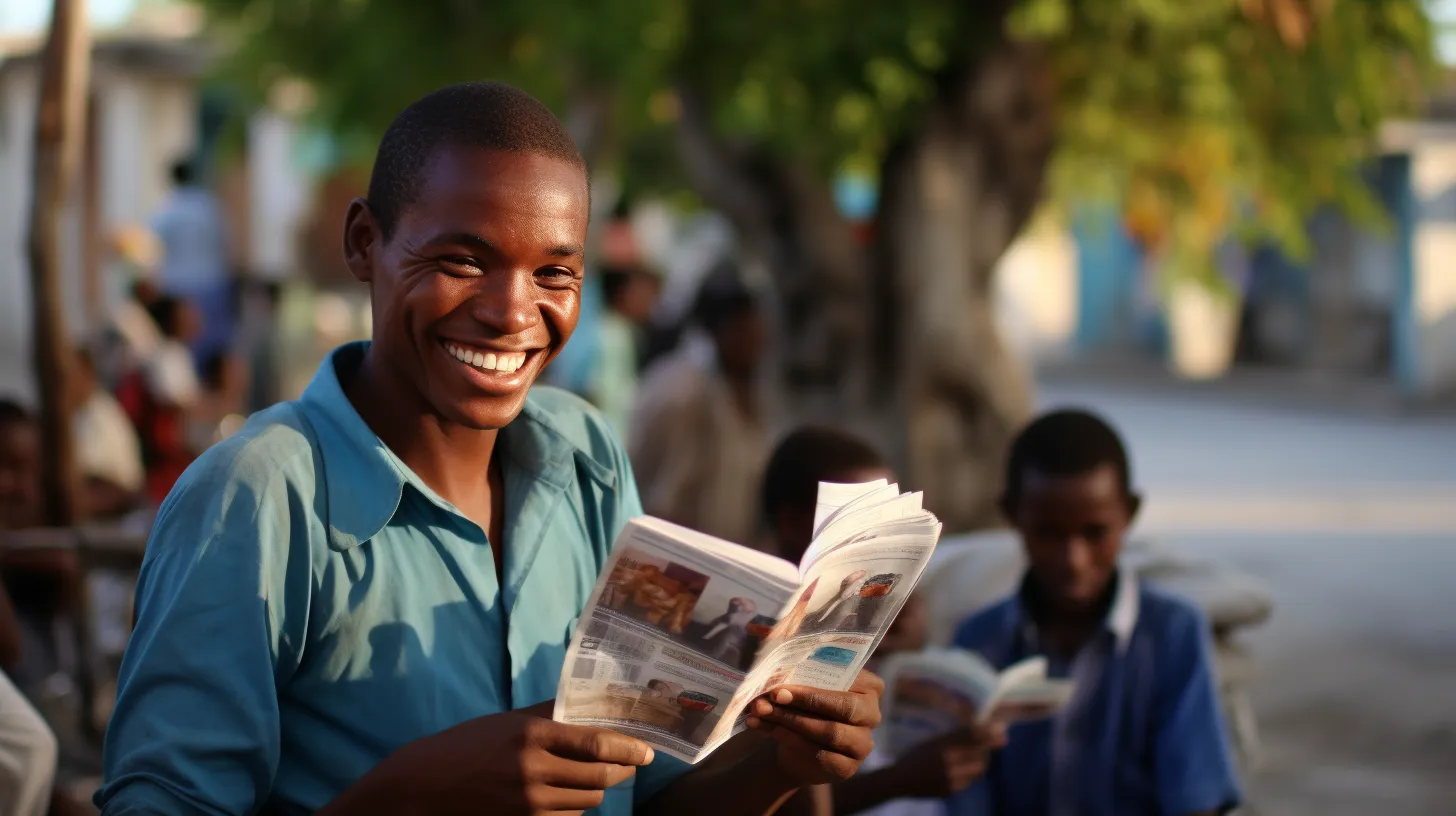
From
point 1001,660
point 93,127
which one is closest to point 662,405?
point 1001,660

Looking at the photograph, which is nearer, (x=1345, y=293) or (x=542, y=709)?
(x=542, y=709)

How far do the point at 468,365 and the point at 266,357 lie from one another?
9.05 meters

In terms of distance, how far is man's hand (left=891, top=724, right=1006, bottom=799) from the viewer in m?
2.88

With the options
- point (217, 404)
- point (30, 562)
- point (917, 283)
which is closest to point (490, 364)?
point (30, 562)

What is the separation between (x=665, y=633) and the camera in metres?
1.69

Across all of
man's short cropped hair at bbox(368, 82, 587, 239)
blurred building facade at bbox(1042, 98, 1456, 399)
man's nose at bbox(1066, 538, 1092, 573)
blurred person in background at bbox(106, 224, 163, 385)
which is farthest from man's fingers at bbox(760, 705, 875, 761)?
blurred building facade at bbox(1042, 98, 1456, 399)

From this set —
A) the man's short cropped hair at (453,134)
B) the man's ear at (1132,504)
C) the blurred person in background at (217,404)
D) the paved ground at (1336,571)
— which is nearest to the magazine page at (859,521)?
the man's short cropped hair at (453,134)

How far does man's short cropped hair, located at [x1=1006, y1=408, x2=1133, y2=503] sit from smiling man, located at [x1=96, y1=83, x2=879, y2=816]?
1.43 metres

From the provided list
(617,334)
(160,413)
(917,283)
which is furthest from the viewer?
(617,334)

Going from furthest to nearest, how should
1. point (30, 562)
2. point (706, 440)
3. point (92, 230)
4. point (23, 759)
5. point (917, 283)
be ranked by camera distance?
1. point (92, 230)
2. point (917, 283)
3. point (706, 440)
4. point (30, 562)
5. point (23, 759)

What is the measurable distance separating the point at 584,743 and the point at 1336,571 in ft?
26.5

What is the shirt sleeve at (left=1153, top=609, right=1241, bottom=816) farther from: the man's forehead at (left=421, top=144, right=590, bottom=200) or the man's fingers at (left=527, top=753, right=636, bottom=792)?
the man's forehead at (left=421, top=144, right=590, bottom=200)

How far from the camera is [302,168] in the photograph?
21.0 metres

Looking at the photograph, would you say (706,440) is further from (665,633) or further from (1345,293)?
(1345,293)
